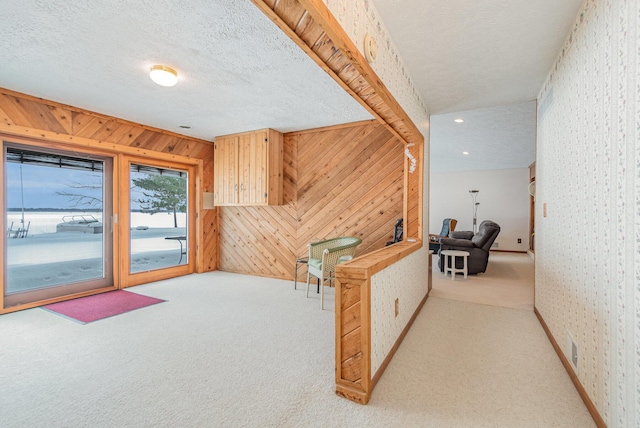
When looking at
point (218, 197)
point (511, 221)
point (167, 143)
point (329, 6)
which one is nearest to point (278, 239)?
point (218, 197)

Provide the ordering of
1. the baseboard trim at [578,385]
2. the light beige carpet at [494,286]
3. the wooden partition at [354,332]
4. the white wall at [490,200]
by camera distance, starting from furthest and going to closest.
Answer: the white wall at [490,200]
the light beige carpet at [494,286]
the wooden partition at [354,332]
the baseboard trim at [578,385]

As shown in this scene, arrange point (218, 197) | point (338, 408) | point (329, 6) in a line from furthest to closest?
point (218, 197)
point (338, 408)
point (329, 6)

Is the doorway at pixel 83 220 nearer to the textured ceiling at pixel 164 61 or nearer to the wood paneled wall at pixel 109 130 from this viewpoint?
the wood paneled wall at pixel 109 130

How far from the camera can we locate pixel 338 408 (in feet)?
5.51

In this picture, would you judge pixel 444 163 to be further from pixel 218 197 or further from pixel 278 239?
pixel 218 197

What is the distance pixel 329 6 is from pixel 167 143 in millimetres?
4178

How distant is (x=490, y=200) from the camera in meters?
8.82

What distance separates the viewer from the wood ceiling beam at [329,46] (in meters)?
1.16

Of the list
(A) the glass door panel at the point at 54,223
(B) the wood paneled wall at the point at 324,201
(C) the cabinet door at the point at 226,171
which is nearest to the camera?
(A) the glass door panel at the point at 54,223

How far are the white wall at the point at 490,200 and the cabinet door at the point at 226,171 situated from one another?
7.12 m

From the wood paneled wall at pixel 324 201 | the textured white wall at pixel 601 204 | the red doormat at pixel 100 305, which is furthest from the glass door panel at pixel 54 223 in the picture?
the textured white wall at pixel 601 204

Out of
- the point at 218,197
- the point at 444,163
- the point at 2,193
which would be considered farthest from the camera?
the point at 444,163

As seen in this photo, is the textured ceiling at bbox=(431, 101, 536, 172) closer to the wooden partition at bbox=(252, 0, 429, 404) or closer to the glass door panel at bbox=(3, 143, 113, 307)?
the wooden partition at bbox=(252, 0, 429, 404)

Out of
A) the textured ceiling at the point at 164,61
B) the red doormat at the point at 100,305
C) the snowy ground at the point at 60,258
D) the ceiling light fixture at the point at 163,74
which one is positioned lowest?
the red doormat at the point at 100,305
